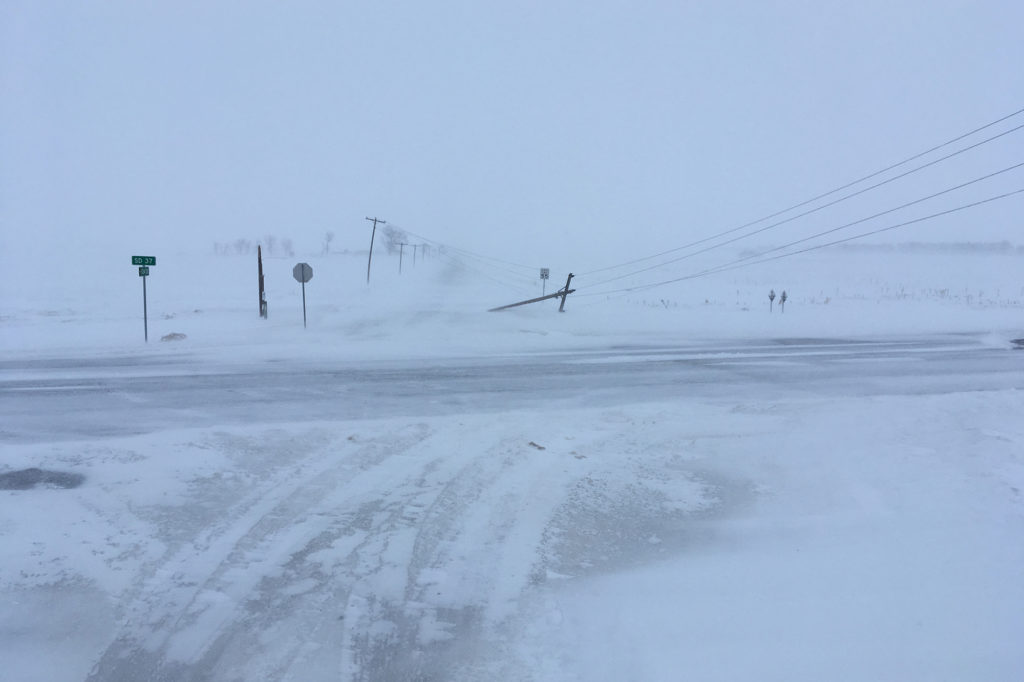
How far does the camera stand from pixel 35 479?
631 cm

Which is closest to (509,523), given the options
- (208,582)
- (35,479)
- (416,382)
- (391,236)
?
(208,582)

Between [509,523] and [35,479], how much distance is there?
4.88m

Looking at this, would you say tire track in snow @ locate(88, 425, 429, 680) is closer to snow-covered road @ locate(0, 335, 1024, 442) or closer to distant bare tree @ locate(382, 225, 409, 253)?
snow-covered road @ locate(0, 335, 1024, 442)

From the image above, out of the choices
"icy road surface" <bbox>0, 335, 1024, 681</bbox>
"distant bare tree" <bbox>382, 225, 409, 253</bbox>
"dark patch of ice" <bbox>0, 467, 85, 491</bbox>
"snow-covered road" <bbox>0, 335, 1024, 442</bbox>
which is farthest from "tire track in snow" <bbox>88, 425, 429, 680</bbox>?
"distant bare tree" <bbox>382, 225, 409, 253</bbox>

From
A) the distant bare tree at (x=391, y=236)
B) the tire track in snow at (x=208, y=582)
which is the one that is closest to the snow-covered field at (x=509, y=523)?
the tire track in snow at (x=208, y=582)

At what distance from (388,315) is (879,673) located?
25214mm

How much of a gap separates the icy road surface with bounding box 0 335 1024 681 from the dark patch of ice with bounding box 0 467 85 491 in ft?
0.59

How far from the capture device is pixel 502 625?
13.4 feet

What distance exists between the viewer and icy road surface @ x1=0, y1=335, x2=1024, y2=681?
381 centimetres

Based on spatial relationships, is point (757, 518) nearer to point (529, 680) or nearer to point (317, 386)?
point (529, 680)

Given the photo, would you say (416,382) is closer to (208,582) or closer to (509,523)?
(509,523)

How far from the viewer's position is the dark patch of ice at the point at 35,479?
20.0ft

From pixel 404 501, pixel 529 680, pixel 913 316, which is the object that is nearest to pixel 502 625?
pixel 529 680

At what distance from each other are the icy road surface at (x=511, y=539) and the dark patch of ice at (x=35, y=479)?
0.18 m
